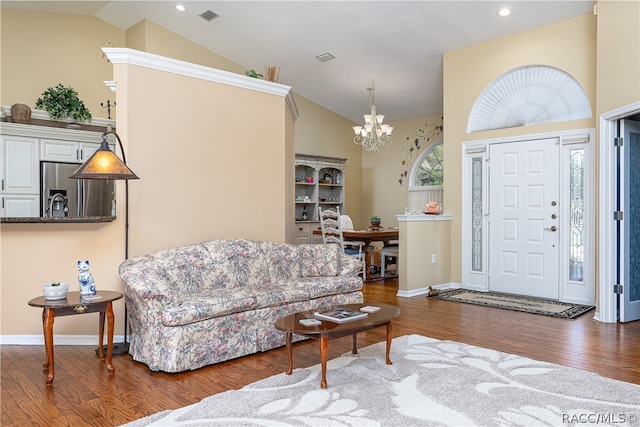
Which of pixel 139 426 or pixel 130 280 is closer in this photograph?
pixel 139 426

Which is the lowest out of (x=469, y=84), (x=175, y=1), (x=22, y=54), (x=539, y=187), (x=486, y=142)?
(x=539, y=187)

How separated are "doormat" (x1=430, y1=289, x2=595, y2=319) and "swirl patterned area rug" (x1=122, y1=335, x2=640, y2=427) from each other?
1.87 metres

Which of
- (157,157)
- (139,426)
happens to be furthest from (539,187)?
(139,426)

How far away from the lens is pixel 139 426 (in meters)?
2.31

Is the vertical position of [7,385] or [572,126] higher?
[572,126]

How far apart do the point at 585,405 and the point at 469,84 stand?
4.72 m

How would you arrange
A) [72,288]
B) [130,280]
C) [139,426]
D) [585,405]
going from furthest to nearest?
[72,288] < [130,280] < [585,405] < [139,426]

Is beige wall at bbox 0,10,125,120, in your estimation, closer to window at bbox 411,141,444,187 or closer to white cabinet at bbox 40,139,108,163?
white cabinet at bbox 40,139,108,163

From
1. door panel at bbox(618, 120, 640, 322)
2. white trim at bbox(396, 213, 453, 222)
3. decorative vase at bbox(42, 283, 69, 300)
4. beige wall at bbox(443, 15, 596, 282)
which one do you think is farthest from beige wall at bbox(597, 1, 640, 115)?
decorative vase at bbox(42, 283, 69, 300)

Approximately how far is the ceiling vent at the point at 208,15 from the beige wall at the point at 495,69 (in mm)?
3372

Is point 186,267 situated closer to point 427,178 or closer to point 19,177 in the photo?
point 19,177

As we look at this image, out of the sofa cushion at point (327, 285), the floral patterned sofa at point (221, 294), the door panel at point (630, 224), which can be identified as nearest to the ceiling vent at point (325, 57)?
the floral patterned sofa at point (221, 294)

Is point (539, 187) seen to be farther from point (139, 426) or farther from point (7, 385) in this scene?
point (7, 385)

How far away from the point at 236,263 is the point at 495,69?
14.1 ft
